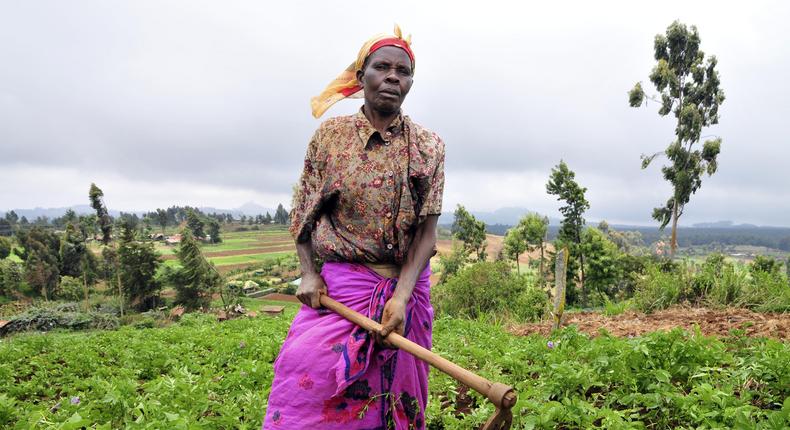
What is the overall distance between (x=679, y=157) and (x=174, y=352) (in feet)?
79.3

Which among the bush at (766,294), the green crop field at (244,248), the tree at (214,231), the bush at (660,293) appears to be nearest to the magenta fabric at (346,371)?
the bush at (766,294)

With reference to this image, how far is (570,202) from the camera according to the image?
2683 centimetres

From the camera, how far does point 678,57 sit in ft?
78.6

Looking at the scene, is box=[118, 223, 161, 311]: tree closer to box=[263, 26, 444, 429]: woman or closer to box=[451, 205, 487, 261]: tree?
box=[451, 205, 487, 261]: tree

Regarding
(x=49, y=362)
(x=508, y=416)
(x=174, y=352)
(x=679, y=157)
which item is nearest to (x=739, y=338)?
(x=508, y=416)

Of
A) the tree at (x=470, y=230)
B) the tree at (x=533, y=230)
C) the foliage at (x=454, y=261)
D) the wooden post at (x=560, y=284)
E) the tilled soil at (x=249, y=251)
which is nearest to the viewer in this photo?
the wooden post at (x=560, y=284)

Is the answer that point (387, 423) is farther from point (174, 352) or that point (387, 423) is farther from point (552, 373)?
point (174, 352)

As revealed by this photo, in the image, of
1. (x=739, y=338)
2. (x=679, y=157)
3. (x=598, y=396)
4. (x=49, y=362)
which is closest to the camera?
(x=598, y=396)

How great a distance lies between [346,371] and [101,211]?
38.0 meters

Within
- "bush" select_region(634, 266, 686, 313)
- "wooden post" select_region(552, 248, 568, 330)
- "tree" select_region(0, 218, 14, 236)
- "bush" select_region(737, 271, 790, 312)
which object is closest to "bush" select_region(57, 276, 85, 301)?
"wooden post" select_region(552, 248, 568, 330)

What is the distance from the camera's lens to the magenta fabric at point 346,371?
175cm

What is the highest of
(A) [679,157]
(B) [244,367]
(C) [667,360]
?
(A) [679,157]

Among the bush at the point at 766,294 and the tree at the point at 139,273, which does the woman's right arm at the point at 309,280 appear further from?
the tree at the point at 139,273

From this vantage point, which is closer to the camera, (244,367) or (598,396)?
(598,396)
